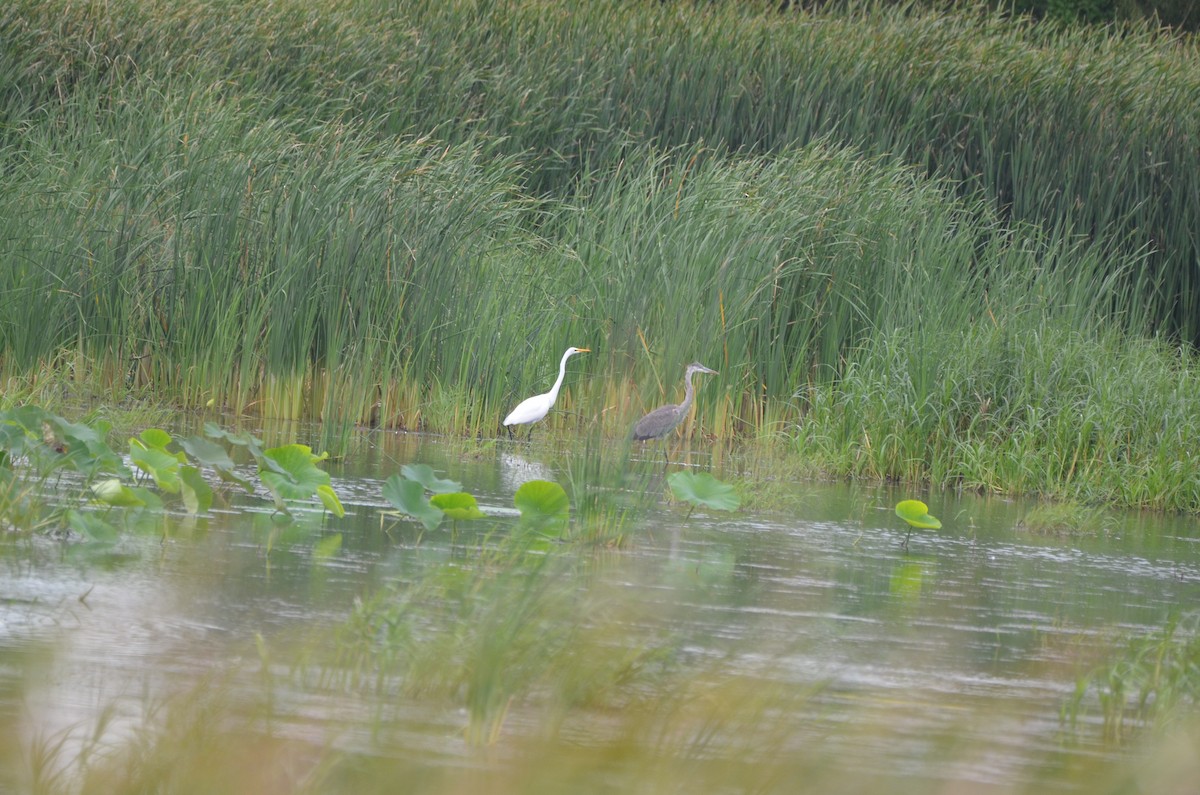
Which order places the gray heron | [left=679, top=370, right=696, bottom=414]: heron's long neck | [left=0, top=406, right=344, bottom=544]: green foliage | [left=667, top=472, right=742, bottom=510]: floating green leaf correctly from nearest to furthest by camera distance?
[left=0, top=406, right=344, bottom=544]: green foliage
[left=667, top=472, right=742, bottom=510]: floating green leaf
the gray heron
[left=679, top=370, right=696, bottom=414]: heron's long neck

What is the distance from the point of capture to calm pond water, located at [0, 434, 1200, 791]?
11.3 feet

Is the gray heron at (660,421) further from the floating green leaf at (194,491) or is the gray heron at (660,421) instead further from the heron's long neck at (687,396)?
the floating green leaf at (194,491)

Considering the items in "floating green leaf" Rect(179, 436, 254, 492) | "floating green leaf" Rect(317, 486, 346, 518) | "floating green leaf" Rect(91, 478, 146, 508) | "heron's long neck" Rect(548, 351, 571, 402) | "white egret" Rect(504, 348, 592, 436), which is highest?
"floating green leaf" Rect(179, 436, 254, 492)

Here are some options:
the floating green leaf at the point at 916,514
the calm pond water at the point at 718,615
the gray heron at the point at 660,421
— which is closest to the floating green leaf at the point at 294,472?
the calm pond water at the point at 718,615

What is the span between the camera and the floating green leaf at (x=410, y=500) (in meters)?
5.73

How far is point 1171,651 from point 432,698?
2188mm

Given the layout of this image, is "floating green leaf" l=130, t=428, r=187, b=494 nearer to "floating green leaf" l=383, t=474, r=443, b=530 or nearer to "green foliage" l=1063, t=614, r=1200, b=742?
"floating green leaf" l=383, t=474, r=443, b=530

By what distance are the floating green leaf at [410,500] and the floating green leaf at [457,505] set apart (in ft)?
0.12

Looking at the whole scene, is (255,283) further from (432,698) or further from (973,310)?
(432,698)

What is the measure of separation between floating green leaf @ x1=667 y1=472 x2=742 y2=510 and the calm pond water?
0.13 meters

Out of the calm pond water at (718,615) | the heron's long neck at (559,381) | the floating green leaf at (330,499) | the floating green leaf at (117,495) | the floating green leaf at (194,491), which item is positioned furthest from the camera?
the heron's long neck at (559,381)

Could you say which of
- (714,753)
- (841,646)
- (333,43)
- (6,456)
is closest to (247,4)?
(333,43)

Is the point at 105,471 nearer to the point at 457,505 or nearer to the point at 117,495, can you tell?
the point at 117,495

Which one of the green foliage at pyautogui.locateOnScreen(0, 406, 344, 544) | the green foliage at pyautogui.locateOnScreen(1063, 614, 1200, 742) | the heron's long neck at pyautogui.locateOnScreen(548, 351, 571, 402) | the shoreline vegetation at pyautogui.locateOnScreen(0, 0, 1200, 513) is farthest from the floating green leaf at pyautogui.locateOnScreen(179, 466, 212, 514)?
the heron's long neck at pyautogui.locateOnScreen(548, 351, 571, 402)
